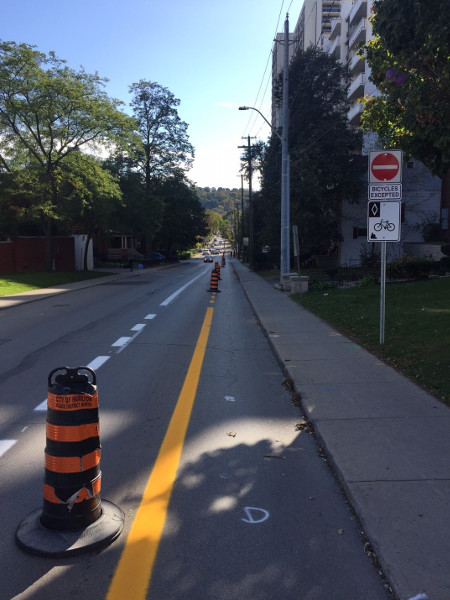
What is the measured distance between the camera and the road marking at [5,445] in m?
4.95

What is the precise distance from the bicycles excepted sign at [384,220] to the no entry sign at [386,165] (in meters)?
0.45

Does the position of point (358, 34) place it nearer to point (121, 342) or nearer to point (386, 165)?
point (386, 165)

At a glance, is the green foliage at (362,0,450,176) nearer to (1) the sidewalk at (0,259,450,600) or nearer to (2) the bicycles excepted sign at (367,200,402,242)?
(2) the bicycles excepted sign at (367,200,402,242)

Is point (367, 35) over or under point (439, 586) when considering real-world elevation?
over

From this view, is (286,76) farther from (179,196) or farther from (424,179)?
(179,196)

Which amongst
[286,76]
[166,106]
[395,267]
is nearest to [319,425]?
[395,267]

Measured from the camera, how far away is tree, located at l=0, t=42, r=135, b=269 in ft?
97.4

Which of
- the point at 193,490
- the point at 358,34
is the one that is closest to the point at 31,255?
the point at 358,34

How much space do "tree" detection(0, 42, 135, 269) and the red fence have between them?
338 cm

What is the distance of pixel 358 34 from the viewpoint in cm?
4706

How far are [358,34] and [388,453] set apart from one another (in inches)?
2011

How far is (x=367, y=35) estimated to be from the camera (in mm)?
44906

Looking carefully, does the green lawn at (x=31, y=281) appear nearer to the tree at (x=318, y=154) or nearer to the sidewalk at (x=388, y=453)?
the tree at (x=318, y=154)

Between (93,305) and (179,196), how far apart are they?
47730mm
